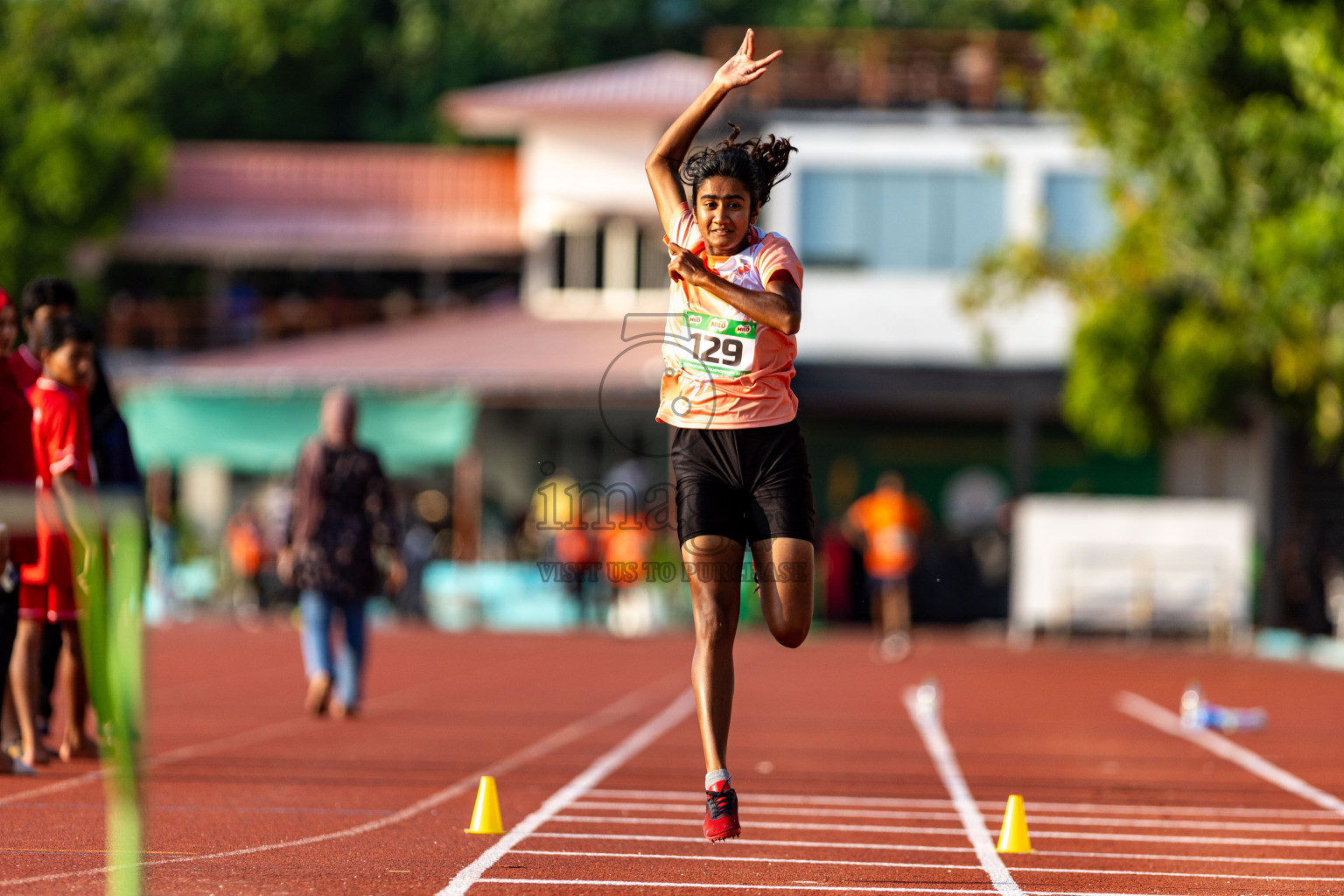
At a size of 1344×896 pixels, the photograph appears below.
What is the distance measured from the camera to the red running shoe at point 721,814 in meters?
6.66

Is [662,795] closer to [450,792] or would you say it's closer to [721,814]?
[450,792]

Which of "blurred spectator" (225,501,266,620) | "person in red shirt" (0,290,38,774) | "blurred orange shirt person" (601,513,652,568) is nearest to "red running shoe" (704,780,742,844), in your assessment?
"person in red shirt" (0,290,38,774)

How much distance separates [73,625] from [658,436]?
25.4 m

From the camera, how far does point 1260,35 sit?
65.7ft

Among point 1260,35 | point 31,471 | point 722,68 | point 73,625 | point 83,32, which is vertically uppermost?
point 83,32

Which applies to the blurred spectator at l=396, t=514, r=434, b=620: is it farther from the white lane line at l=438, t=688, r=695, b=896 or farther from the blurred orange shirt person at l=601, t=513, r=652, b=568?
the white lane line at l=438, t=688, r=695, b=896

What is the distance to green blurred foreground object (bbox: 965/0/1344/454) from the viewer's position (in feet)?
60.3

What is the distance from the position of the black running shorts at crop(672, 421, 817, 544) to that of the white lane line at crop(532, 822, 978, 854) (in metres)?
1.35

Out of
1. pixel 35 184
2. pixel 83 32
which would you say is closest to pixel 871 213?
pixel 35 184

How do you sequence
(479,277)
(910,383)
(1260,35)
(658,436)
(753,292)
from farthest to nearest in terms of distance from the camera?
(479,277) < (658,436) < (910,383) < (1260,35) < (753,292)

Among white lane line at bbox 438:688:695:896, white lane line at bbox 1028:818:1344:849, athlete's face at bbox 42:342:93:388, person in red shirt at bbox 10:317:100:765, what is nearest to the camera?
white lane line at bbox 438:688:695:896

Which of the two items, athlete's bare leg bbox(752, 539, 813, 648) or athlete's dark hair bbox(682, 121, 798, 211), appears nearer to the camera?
athlete's bare leg bbox(752, 539, 813, 648)

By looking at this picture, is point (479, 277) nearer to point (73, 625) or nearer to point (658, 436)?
point (658, 436)

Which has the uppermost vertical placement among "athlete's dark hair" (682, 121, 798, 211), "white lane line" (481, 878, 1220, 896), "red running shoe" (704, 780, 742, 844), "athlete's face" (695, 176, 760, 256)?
"athlete's dark hair" (682, 121, 798, 211)
